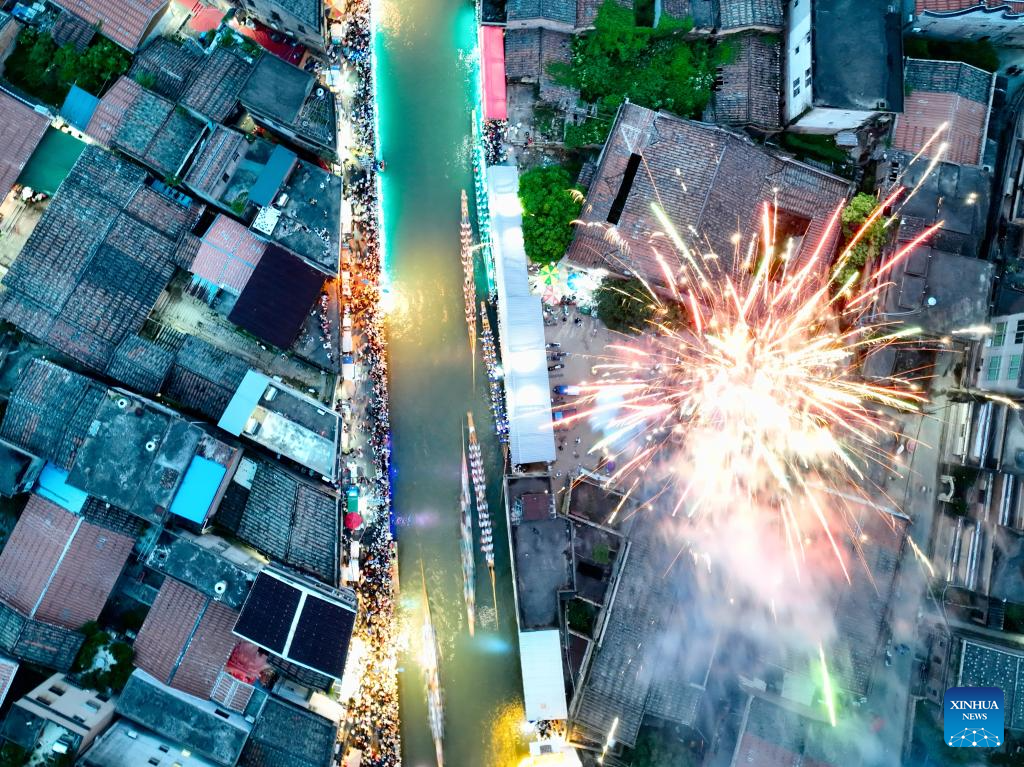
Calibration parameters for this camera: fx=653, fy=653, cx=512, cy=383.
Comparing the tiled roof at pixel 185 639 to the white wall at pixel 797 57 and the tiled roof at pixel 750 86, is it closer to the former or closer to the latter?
the tiled roof at pixel 750 86

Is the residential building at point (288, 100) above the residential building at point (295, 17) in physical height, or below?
below

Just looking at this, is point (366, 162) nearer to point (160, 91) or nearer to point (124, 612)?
point (160, 91)

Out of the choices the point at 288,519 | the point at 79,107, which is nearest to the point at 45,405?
the point at 288,519

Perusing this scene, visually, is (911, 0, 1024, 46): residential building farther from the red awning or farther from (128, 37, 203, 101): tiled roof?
(128, 37, 203, 101): tiled roof

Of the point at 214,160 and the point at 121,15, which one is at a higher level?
the point at 121,15

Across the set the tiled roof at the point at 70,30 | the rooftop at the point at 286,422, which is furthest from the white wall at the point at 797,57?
the tiled roof at the point at 70,30

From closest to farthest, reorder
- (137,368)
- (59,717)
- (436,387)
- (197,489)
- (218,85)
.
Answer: (59,717) < (197,489) < (137,368) < (218,85) < (436,387)

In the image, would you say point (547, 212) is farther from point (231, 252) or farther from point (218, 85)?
point (218, 85)
